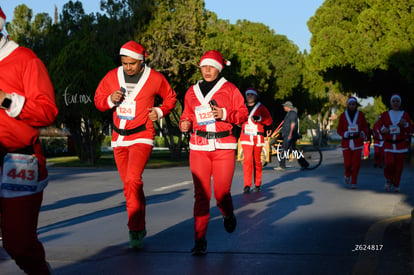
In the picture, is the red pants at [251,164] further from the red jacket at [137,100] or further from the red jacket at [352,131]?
the red jacket at [137,100]

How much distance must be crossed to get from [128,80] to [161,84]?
1.17 feet

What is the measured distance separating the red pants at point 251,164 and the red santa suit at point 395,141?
2426 mm

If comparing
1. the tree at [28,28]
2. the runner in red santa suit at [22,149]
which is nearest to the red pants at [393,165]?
the runner in red santa suit at [22,149]

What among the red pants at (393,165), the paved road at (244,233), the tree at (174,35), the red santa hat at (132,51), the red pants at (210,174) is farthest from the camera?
the tree at (174,35)

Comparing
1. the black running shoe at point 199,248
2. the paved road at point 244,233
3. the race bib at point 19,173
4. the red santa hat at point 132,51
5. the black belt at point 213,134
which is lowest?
the paved road at point 244,233

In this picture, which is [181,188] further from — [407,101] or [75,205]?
[407,101]

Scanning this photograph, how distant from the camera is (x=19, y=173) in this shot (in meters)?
4.06

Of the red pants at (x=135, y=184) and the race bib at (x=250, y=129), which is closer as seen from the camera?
the red pants at (x=135, y=184)

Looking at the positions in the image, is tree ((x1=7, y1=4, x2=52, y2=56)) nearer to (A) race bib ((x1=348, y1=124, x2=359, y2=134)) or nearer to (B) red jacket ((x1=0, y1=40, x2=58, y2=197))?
(A) race bib ((x1=348, y1=124, x2=359, y2=134))

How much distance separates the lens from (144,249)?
23.8 ft

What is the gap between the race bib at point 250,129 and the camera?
14188 millimetres

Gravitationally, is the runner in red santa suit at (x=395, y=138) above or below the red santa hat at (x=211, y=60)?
below

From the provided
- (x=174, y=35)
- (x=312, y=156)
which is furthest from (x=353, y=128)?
(x=174, y=35)

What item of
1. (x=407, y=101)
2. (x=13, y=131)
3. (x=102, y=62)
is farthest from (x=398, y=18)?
(x=13, y=131)
